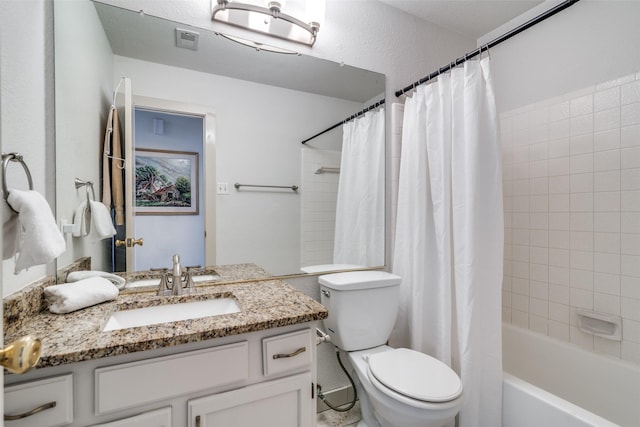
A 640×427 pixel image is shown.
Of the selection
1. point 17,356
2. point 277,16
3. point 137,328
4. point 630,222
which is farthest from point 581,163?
point 17,356

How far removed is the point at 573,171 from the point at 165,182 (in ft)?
7.43

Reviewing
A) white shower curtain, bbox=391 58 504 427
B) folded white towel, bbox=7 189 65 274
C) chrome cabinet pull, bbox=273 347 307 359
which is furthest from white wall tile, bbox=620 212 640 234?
folded white towel, bbox=7 189 65 274

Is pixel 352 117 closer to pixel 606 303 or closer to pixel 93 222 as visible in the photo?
pixel 93 222

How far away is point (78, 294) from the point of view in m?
1.04

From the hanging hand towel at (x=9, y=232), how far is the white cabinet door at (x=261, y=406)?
628 millimetres

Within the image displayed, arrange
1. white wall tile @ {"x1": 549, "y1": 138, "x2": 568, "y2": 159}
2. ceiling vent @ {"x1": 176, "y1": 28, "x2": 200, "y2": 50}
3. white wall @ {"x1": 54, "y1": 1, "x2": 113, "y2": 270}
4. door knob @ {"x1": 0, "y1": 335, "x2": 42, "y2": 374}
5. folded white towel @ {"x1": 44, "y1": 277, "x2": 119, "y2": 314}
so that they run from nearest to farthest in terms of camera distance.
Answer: door knob @ {"x1": 0, "y1": 335, "x2": 42, "y2": 374} < folded white towel @ {"x1": 44, "y1": 277, "x2": 119, "y2": 314} < white wall @ {"x1": 54, "y1": 1, "x2": 113, "y2": 270} < ceiling vent @ {"x1": 176, "y1": 28, "x2": 200, "y2": 50} < white wall tile @ {"x1": 549, "y1": 138, "x2": 568, "y2": 159}

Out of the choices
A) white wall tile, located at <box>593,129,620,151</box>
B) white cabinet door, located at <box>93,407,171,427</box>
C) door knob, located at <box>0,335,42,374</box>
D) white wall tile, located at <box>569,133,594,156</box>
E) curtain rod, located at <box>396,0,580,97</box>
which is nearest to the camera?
door knob, located at <box>0,335,42,374</box>

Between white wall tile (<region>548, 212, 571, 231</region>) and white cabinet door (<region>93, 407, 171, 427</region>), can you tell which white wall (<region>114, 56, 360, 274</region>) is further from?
white wall tile (<region>548, 212, 571, 231</region>)

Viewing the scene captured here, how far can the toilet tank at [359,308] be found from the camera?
153cm

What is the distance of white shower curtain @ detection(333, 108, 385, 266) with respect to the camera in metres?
1.82

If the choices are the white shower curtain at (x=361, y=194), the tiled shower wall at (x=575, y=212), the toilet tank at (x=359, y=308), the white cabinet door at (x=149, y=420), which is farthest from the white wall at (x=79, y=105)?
the tiled shower wall at (x=575, y=212)

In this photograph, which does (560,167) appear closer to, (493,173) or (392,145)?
(493,173)

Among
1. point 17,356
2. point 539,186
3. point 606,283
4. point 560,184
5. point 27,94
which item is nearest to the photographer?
point 17,356

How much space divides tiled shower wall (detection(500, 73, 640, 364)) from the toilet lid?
1.05 meters
